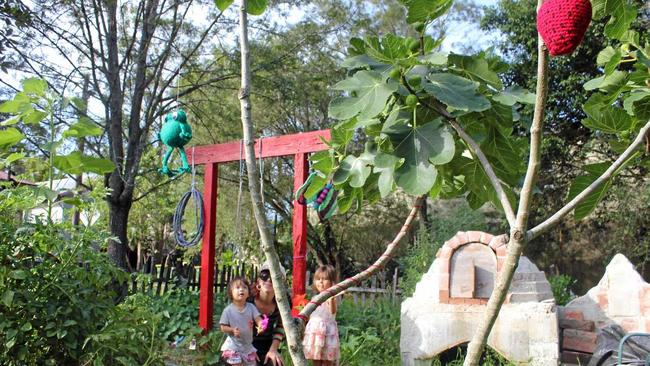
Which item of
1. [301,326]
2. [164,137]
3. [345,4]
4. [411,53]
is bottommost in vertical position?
[301,326]

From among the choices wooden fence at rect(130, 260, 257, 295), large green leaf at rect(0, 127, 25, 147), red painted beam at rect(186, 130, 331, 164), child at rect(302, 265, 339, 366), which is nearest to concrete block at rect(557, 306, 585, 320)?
child at rect(302, 265, 339, 366)

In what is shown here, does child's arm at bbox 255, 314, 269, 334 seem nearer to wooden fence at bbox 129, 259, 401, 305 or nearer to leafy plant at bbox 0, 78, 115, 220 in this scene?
leafy plant at bbox 0, 78, 115, 220

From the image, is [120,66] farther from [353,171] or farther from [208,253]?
[353,171]

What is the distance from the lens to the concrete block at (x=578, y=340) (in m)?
5.22

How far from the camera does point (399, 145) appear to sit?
84 cm

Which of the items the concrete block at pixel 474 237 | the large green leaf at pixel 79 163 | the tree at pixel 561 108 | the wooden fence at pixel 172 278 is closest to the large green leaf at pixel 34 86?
the large green leaf at pixel 79 163

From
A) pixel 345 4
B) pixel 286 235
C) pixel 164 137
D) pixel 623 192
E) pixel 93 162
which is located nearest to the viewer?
pixel 93 162

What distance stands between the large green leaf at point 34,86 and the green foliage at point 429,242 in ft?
12.3

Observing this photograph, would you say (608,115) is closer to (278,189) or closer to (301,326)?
(301,326)

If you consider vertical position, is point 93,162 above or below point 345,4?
below

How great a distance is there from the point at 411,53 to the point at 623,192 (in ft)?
33.6

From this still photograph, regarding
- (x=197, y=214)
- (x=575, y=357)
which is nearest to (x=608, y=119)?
(x=575, y=357)

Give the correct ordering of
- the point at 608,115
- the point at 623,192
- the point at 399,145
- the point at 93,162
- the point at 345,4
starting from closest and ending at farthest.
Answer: the point at 399,145, the point at 608,115, the point at 93,162, the point at 623,192, the point at 345,4

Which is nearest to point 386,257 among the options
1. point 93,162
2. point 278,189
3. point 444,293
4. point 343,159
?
point 343,159
